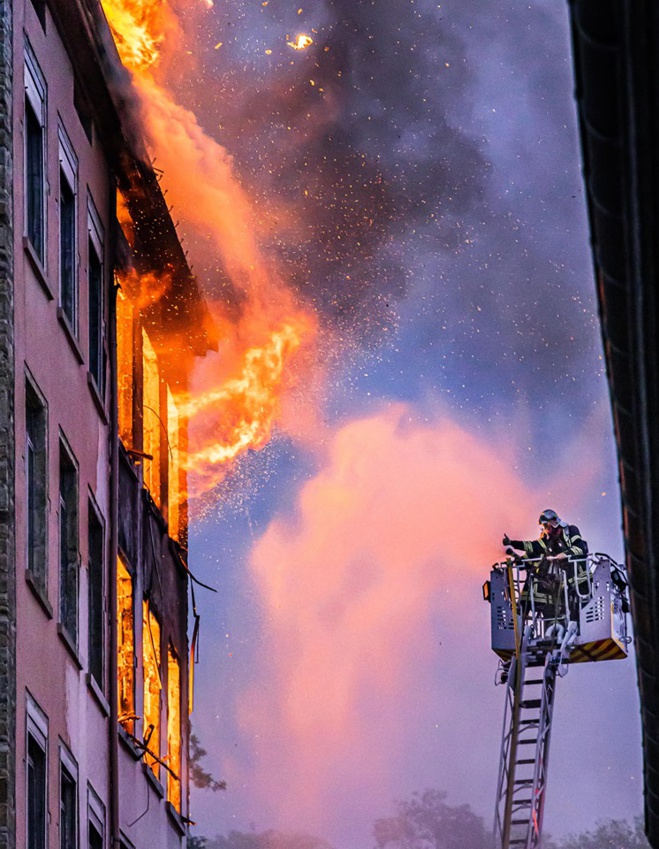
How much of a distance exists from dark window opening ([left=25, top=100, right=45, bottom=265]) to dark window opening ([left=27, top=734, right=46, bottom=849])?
15.1 feet

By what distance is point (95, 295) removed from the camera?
73.0 feet

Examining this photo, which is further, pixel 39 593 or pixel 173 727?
pixel 173 727

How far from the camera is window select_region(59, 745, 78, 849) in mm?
18609

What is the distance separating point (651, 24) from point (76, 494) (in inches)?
509

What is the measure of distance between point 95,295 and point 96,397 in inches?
61.2

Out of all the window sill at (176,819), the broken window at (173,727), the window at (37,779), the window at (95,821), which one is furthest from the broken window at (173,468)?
the window at (37,779)

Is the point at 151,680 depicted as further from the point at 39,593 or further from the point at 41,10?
the point at 41,10

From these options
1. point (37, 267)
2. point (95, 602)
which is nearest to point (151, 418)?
point (95, 602)

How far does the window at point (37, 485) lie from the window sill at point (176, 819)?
7.94 meters

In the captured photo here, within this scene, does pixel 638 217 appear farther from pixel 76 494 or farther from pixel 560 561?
pixel 560 561

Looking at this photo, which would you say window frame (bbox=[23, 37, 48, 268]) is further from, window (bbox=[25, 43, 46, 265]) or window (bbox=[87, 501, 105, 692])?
window (bbox=[87, 501, 105, 692])

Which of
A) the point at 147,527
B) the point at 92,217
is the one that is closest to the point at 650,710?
the point at 92,217

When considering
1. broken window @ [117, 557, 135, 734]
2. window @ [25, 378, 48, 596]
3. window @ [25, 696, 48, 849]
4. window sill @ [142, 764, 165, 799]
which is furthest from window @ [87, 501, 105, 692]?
window @ [25, 696, 48, 849]

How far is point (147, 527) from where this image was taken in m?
24.9
